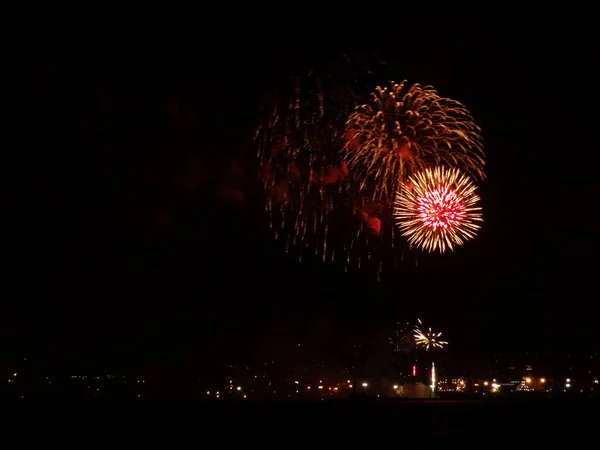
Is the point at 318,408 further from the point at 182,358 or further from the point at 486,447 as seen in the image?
the point at 182,358

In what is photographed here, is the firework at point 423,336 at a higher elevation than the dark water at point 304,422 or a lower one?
higher

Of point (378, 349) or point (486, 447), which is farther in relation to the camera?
point (378, 349)

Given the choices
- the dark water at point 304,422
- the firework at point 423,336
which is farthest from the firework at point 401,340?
the dark water at point 304,422

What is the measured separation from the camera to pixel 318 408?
850 inches

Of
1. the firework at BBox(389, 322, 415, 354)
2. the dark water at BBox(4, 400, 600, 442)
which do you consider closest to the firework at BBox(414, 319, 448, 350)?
the firework at BBox(389, 322, 415, 354)

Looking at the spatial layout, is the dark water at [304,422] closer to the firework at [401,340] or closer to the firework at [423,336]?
the firework at [423,336]

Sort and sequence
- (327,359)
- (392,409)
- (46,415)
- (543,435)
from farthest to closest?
(327,359) < (392,409) < (46,415) < (543,435)

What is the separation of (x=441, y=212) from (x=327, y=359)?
199 ft

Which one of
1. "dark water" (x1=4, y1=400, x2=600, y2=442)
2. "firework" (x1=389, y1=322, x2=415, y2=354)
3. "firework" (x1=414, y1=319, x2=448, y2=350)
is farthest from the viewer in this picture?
"firework" (x1=389, y1=322, x2=415, y2=354)

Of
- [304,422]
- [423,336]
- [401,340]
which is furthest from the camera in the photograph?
[401,340]

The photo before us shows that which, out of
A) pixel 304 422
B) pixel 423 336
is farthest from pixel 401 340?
pixel 304 422

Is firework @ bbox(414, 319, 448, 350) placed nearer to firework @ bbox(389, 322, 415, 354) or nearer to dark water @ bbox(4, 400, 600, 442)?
firework @ bbox(389, 322, 415, 354)

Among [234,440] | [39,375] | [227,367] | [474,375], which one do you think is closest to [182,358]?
[227,367]

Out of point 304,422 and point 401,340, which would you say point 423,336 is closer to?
point 401,340
